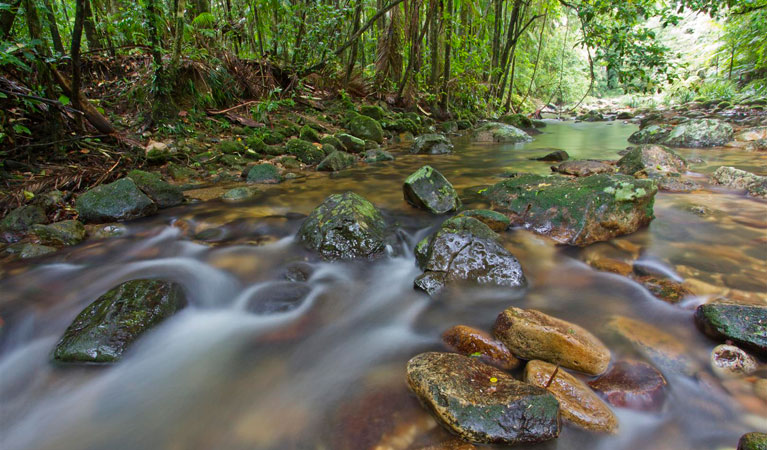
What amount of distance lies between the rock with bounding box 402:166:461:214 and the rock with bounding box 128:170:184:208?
288 cm

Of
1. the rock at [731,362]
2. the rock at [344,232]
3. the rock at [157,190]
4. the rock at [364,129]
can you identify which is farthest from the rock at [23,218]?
the rock at [364,129]

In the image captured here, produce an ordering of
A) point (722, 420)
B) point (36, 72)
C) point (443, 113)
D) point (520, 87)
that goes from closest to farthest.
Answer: point (722, 420) < point (36, 72) < point (443, 113) < point (520, 87)

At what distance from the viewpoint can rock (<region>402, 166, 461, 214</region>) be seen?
4227 mm

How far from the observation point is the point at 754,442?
1398 mm

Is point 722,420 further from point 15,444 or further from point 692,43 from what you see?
point 692,43

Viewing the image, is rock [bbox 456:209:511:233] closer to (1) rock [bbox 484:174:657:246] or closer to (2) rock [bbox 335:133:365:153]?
(1) rock [bbox 484:174:657:246]

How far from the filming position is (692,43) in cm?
3173

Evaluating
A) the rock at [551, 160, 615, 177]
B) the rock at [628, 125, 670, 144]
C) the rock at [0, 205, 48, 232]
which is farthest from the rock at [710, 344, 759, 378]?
the rock at [628, 125, 670, 144]

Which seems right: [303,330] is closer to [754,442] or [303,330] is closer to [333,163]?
[754,442]

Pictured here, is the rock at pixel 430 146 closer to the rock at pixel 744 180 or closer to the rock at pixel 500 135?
the rock at pixel 500 135

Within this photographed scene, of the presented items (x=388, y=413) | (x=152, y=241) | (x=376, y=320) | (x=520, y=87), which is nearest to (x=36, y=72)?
(x=152, y=241)

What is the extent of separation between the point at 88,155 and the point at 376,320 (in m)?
4.59

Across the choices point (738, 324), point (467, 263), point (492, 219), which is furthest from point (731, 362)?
point (492, 219)

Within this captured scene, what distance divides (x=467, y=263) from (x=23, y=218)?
423cm
